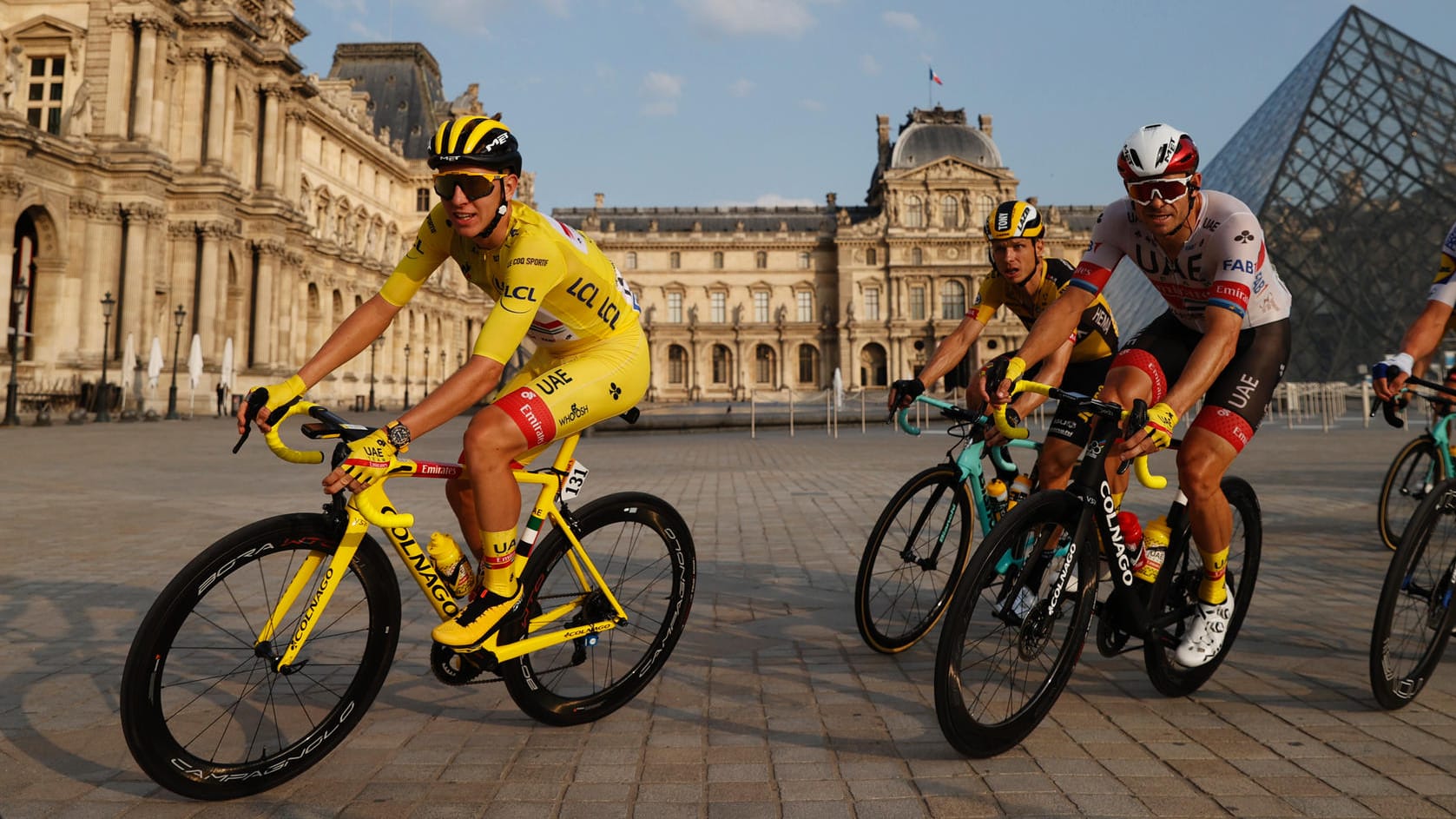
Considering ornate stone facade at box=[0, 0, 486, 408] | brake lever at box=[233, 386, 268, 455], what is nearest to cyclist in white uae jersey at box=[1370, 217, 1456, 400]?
brake lever at box=[233, 386, 268, 455]

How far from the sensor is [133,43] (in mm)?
33875

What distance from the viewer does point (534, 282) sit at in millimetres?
2920

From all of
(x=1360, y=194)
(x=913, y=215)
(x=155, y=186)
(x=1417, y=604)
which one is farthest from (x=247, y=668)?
(x=913, y=215)

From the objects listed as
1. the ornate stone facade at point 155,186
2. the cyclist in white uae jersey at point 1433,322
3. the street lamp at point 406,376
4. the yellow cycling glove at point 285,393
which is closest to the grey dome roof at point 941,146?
the street lamp at point 406,376

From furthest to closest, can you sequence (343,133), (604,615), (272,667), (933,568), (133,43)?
(343,133) → (133,43) → (933,568) → (604,615) → (272,667)

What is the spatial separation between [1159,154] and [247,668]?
11.0 feet

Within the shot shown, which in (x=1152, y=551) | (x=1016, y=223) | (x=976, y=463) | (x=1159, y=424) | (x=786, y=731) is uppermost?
(x=1016, y=223)

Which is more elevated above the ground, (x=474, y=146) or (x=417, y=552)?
(x=474, y=146)

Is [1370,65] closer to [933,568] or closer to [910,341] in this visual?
[910,341]

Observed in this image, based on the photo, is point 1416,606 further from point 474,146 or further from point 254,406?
point 254,406

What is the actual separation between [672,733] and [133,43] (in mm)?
39299

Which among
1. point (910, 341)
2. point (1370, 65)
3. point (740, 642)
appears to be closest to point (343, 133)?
point (910, 341)

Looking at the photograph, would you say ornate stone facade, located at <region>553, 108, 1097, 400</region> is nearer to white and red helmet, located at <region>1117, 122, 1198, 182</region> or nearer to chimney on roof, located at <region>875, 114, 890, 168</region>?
chimney on roof, located at <region>875, 114, 890, 168</region>

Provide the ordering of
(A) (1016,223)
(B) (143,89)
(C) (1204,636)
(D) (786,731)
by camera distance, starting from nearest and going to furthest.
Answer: (D) (786,731)
(C) (1204,636)
(A) (1016,223)
(B) (143,89)
